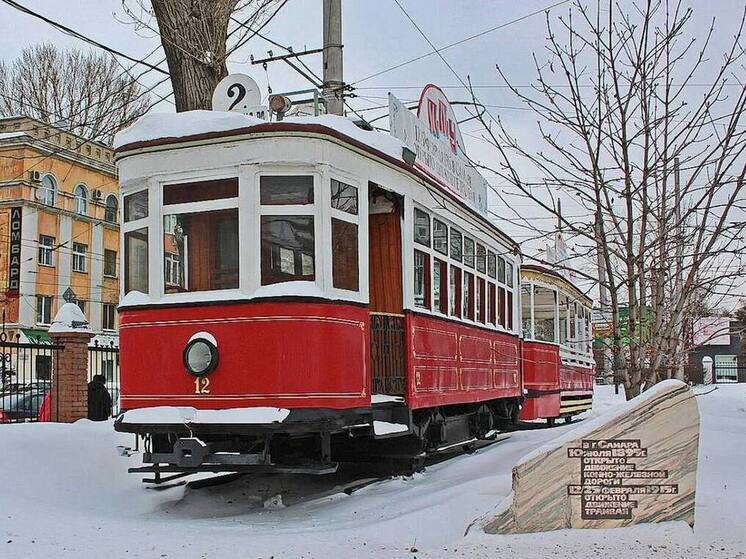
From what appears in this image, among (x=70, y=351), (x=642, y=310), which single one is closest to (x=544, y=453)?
(x=642, y=310)

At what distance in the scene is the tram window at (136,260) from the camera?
26.7ft

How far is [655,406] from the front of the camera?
247 inches

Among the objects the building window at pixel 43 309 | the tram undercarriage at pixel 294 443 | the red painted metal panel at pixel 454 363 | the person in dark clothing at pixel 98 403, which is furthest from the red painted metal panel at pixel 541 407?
the building window at pixel 43 309

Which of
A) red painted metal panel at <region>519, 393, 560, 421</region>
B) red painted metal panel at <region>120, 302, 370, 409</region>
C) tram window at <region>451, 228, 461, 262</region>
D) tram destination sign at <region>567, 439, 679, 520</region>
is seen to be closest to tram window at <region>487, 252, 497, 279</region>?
tram window at <region>451, 228, 461, 262</region>

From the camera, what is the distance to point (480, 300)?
1162 centimetres

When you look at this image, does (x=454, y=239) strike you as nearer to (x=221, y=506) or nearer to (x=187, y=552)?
(x=221, y=506)

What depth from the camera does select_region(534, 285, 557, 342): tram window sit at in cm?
1681

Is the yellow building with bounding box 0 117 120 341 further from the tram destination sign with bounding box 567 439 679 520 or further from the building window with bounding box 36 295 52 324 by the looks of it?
the tram destination sign with bounding box 567 439 679 520

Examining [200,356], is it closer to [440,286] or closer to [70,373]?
[440,286]

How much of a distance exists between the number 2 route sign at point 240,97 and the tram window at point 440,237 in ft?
7.13

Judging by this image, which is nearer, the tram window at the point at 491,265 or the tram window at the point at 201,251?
the tram window at the point at 201,251

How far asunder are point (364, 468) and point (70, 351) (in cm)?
560

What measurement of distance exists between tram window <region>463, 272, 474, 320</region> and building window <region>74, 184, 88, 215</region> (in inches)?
1183

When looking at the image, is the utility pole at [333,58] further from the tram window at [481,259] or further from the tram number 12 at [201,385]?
the tram number 12 at [201,385]
